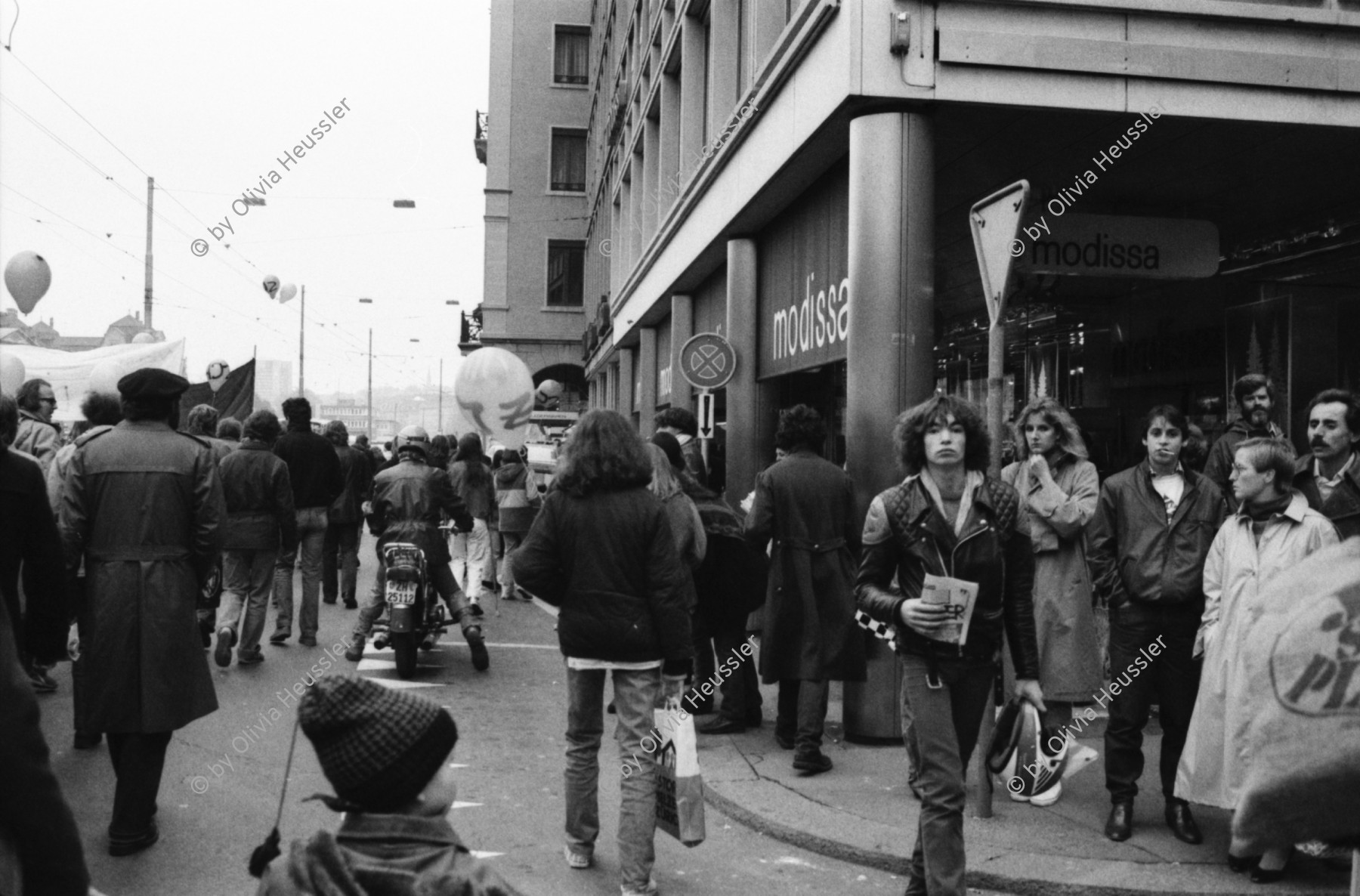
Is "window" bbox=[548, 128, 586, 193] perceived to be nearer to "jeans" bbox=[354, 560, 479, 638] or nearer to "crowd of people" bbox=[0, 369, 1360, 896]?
"jeans" bbox=[354, 560, 479, 638]

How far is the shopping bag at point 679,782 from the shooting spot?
4.83m

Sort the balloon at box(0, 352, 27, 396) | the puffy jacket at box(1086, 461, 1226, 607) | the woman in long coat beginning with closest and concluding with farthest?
the puffy jacket at box(1086, 461, 1226, 607) → the woman in long coat → the balloon at box(0, 352, 27, 396)

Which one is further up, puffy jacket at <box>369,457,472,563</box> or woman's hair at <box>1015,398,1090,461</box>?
woman's hair at <box>1015,398,1090,461</box>

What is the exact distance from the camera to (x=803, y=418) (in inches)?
284

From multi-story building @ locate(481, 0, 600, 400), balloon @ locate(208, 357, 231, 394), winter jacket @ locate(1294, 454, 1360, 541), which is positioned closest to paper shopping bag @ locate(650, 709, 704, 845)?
winter jacket @ locate(1294, 454, 1360, 541)

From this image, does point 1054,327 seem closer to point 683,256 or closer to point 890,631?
point 683,256

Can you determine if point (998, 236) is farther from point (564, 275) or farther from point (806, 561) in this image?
point (564, 275)

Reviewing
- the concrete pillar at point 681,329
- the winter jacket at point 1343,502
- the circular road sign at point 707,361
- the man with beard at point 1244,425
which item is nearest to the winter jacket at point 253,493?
the circular road sign at point 707,361

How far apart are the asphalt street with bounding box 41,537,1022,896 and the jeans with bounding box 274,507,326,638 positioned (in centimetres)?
114

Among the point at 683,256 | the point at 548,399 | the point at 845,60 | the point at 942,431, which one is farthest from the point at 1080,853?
the point at 548,399

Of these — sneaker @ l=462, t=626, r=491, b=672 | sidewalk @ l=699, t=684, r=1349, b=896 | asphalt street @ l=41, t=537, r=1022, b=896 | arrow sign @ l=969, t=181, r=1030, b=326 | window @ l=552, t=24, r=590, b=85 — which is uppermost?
window @ l=552, t=24, r=590, b=85

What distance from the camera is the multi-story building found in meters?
46.2

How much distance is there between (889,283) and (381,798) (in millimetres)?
5991

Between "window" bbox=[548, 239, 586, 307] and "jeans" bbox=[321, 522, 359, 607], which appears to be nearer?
"jeans" bbox=[321, 522, 359, 607]
